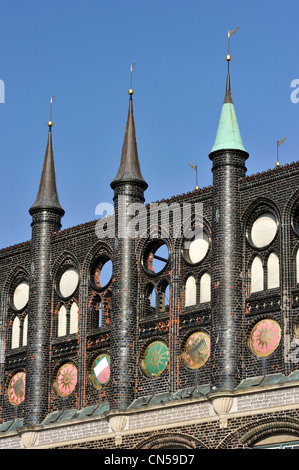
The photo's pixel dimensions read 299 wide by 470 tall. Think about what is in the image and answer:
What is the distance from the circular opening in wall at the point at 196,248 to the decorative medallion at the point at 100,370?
16.1 ft

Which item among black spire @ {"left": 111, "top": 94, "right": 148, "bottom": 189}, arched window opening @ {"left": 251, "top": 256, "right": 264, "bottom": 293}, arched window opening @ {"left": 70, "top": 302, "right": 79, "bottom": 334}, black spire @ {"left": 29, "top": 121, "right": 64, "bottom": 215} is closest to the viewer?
arched window opening @ {"left": 251, "top": 256, "right": 264, "bottom": 293}

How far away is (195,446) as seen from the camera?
161 feet

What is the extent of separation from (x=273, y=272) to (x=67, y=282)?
986 cm

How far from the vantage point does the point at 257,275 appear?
5006cm

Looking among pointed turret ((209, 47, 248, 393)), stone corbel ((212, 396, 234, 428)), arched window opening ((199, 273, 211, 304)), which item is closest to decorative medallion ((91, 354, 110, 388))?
arched window opening ((199, 273, 211, 304))

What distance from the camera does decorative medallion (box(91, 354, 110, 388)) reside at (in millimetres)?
53394

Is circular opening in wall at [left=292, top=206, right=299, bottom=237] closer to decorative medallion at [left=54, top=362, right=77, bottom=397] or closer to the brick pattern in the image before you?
the brick pattern

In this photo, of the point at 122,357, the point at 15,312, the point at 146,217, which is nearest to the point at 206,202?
the point at 146,217

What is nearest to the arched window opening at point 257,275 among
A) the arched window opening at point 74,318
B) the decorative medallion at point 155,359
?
the decorative medallion at point 155,359

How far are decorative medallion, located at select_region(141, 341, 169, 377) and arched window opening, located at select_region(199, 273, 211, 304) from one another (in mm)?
2246

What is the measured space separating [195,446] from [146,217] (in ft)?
30.2

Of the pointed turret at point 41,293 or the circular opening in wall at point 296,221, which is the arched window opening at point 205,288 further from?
the pointed turret at point 41,293

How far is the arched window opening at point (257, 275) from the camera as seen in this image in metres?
49.9

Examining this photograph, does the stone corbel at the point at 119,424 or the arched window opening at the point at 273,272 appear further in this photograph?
the stone corbel at the point at 119,424
